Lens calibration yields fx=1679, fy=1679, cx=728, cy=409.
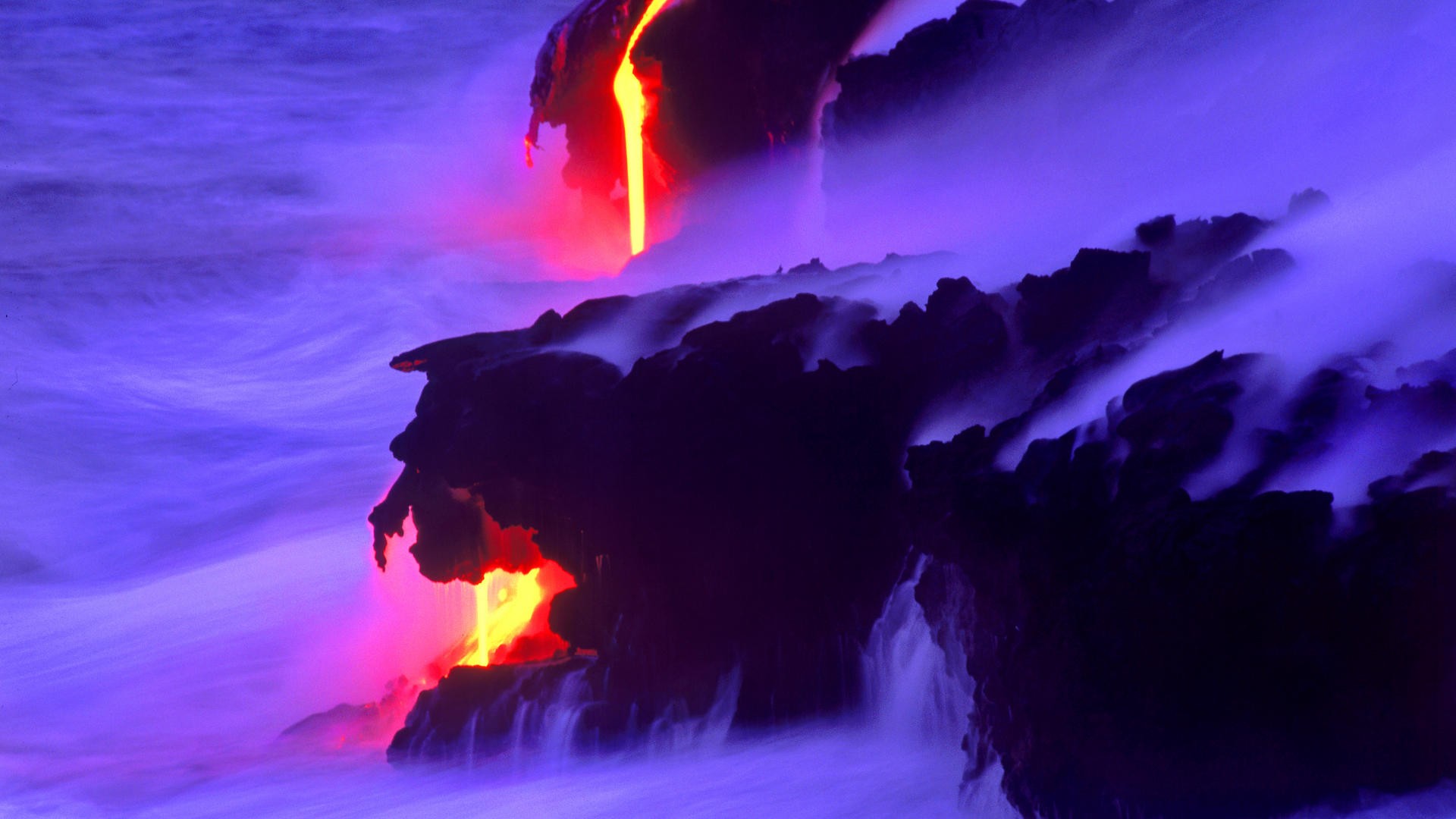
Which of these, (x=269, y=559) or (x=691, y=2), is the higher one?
(x=691, y=2)

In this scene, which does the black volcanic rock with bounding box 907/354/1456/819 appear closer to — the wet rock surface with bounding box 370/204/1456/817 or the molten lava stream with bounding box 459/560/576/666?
the wet rock surface with bounding box 370/204/1456/817

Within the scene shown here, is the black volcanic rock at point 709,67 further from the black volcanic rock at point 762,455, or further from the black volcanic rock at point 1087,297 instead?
the black volcanic rock at point 1087,297

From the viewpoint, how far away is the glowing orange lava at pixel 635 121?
1433 centimetres

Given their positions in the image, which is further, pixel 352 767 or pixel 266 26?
pixel 266 26

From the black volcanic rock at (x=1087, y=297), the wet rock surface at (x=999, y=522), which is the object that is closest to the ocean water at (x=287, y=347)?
the wet rock surface at (x=999, y=522)

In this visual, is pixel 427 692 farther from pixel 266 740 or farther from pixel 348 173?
pixel 348 173

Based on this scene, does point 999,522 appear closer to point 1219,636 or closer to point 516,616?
point 1219,636

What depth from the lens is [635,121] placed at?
15.2 meters

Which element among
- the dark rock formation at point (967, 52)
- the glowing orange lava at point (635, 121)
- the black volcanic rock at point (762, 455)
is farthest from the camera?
the glowing orange lava at point (635, 121)

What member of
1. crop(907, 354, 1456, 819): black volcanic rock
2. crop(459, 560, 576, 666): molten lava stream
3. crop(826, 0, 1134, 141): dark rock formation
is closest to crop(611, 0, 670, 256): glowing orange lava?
crop(826, 0, 1134, 141): dark rock formation

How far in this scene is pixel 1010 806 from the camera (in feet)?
21.4

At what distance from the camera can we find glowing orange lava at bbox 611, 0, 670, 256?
47.0 ft

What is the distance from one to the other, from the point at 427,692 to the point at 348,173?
1951 centimetres

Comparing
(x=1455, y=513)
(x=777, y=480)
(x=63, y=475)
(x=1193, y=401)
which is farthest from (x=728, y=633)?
(x=63, y=475)
